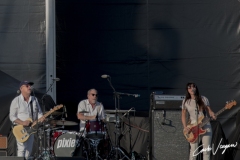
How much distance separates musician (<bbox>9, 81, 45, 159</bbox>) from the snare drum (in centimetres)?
101

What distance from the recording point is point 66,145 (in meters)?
13.3

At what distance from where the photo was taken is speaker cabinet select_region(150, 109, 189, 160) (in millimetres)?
12953

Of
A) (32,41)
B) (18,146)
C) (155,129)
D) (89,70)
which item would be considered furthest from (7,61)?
(155,129)

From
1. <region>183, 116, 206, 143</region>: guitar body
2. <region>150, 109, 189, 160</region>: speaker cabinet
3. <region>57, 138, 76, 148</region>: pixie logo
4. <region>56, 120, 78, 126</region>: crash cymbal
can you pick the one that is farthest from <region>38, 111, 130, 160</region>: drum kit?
<region>183, 116, 206, 143</region>: guitar body

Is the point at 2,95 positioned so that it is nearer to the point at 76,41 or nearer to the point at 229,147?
the point at 76,41

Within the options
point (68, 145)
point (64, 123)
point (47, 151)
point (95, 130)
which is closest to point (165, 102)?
point (95, 130)

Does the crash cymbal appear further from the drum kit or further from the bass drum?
the bass drum

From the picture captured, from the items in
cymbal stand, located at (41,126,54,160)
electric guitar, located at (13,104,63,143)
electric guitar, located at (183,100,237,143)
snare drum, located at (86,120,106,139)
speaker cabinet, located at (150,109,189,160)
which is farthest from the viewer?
snare drum, located at (86,120,106,139)

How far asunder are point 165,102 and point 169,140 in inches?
27.4

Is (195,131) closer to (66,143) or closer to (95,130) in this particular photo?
(95,130)

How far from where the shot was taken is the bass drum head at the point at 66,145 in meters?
13.3

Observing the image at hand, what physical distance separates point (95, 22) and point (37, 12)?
1.24 metres

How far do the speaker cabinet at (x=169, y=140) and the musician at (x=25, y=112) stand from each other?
2.11 meters

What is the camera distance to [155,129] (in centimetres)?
1303
